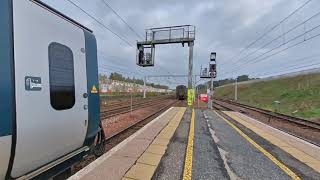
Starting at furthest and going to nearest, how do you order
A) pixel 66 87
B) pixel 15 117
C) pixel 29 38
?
pixel 66 87
pixel 29 38
pixel 15 117

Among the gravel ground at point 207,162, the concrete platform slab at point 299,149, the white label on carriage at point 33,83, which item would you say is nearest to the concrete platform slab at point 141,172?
the gravel ground at point 207,162

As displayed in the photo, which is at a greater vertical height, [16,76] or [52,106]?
[16,76]

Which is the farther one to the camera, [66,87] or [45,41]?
[66,87]

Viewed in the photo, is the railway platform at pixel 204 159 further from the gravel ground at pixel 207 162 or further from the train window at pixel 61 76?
the train window at pixel 61 76

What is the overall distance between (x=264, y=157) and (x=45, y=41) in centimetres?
585

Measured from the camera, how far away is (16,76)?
2.84 metres

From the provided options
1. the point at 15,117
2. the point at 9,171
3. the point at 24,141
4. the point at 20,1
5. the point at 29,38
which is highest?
the point at 20,1

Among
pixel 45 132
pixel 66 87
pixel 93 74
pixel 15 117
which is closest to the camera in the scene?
pixel 15 117

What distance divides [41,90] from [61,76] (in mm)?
580

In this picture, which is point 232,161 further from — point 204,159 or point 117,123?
point 117,123

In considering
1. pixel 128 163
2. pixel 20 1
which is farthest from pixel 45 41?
pixel 128 163

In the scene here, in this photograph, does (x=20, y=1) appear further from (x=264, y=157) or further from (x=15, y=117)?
(x=264, y=157)

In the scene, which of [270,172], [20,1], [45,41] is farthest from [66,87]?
[270,172]

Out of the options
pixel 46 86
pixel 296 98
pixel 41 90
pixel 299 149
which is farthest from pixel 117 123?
pixel 296 98
